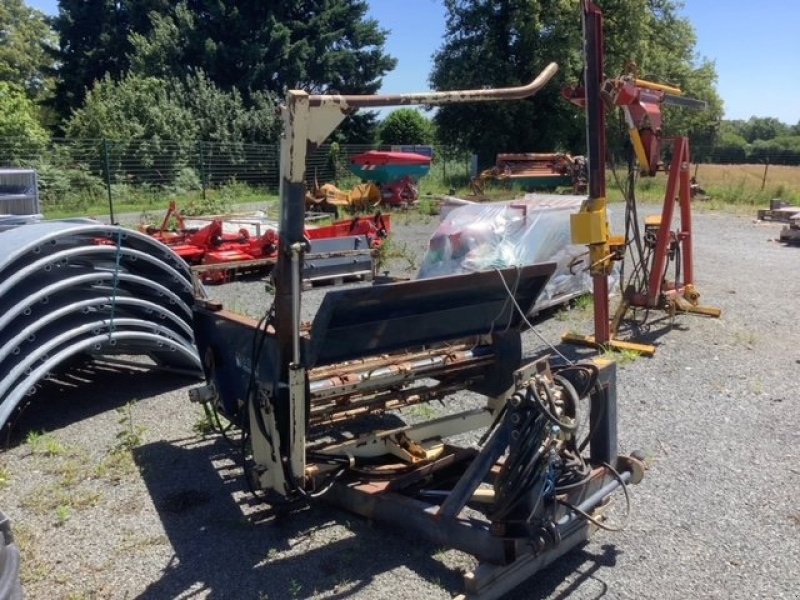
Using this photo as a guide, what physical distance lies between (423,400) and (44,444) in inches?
102

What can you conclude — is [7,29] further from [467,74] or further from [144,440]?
[144,440]

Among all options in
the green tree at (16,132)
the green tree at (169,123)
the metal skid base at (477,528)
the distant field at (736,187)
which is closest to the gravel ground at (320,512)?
the metal skid base at (477,528)

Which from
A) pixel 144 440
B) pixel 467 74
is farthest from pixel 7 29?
pixel 144 440

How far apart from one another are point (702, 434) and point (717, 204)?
20318 mm

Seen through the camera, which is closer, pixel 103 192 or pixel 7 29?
pixel 103 192

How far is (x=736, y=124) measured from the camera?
4419 inches

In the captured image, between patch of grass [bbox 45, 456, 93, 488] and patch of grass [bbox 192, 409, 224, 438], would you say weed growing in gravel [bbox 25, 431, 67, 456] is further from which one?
patch of grass [bbox 192, 409, 224, 438]

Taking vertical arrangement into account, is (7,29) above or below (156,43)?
above

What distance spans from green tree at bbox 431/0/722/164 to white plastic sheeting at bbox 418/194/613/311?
2515cm

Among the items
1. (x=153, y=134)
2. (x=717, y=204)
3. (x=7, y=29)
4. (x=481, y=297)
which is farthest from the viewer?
(x=7, y=29)

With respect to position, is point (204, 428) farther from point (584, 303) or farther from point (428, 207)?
point (428, 207)

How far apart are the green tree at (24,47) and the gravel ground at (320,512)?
44118 millimetres

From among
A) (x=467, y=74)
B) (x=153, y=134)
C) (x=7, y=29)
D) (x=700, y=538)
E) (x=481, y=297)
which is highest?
(x=7, y=29)

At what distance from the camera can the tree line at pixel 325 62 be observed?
30.9 meters
